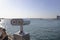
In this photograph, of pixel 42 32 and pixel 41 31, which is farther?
pixel 41 31

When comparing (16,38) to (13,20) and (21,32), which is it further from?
(13,20)

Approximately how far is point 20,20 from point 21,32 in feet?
1.25

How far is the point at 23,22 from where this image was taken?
276 cm

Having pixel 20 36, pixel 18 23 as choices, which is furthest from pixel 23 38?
pixel 18 23

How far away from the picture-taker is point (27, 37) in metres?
2.76

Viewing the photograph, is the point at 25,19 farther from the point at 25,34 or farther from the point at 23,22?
the point at 25,34

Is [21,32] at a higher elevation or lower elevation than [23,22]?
lower

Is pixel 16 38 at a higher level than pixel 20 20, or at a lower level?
lower

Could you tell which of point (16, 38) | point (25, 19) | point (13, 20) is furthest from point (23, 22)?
point (16, 38)

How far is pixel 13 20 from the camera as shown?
276 cm

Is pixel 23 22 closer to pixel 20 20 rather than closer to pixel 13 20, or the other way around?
pixel 20 20

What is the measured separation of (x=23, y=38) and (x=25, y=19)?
0.52m

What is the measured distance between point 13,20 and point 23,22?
11.2 inches

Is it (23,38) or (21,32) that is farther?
(21,32)
